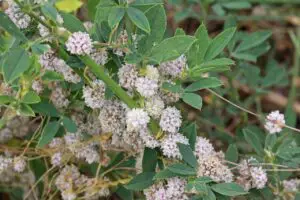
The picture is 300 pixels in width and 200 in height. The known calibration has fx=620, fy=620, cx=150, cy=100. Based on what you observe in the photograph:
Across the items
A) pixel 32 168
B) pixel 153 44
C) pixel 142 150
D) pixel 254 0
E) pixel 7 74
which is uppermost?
pixel 254 0

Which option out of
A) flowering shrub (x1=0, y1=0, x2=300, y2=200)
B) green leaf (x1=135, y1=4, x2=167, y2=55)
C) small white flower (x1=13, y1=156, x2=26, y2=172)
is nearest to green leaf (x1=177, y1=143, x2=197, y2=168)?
flowering shrub (x1=0, y1=0, x2=300, y2=200)

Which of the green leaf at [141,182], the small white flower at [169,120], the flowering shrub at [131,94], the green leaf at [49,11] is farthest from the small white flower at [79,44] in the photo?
the green leaf at [141,182]

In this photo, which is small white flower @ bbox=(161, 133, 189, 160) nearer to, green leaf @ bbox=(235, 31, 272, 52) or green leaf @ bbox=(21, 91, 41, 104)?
green leaf @ bbox=(21, 91, 41, 104)

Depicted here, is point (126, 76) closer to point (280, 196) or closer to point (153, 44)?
point (153, 44)

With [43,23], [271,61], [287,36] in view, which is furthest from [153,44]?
[287,36]

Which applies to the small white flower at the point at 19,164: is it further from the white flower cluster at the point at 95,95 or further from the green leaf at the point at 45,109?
the white flower cluster at the point at 95,95

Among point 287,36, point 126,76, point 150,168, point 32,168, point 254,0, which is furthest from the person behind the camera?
point 287,36
